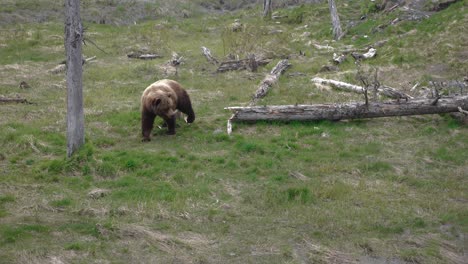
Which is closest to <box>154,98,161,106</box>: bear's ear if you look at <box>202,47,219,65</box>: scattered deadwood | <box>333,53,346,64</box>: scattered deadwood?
<box>202,47,219,65</box>: scattered deadwood

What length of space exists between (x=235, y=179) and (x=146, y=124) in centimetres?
320

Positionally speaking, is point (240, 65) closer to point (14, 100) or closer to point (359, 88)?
point (359, 88)

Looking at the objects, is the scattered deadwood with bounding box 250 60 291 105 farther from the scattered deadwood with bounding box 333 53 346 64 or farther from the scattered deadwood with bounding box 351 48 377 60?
the scattered deadwood with bounding box 351 48 377 60

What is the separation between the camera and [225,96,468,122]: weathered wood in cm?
1296

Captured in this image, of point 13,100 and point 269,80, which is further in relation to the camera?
point 269,80

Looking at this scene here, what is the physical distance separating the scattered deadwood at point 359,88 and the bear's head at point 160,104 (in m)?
5.53

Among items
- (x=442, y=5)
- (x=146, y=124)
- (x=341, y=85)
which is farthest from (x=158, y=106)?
(x=442, y=5)

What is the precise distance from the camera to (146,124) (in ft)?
40.0

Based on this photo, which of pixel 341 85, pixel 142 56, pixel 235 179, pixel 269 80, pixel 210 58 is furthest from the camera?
pixel 142 56

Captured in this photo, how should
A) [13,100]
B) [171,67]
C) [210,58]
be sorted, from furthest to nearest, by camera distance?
[210,58] → [171,67] → [13,100]

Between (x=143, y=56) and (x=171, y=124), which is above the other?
(x=143, y=56)

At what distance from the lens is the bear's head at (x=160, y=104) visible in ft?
39.3

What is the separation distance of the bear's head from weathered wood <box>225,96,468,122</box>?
176 cm

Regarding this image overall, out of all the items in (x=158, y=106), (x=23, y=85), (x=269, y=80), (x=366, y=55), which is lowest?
(x=158, y=106)
